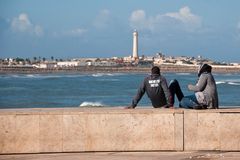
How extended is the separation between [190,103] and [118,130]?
1.18 m

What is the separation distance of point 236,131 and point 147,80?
161cm

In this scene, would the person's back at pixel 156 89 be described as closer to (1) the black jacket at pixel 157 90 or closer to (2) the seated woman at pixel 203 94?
(1) the black jacket at pixel 157 90

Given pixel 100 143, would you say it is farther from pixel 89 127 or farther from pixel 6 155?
pixel 6 155

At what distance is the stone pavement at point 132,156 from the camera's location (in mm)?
8828

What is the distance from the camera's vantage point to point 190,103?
973 centimetres

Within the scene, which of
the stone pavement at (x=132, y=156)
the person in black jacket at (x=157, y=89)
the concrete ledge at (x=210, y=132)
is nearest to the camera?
the stone pavement at (x=132, y=156)

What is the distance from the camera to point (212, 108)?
9.71 m

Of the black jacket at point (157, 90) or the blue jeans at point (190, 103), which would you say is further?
the black jacket at point (157, 90)

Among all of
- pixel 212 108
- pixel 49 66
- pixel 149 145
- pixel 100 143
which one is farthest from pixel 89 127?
pixel 49 66

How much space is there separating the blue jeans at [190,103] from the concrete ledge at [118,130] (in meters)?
0.30

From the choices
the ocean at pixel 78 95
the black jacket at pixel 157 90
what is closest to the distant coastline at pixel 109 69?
the ocean at pixel 78 95

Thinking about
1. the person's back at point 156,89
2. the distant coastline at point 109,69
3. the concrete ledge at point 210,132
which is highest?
the person's back at point 156,89

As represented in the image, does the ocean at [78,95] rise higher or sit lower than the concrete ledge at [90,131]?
lower

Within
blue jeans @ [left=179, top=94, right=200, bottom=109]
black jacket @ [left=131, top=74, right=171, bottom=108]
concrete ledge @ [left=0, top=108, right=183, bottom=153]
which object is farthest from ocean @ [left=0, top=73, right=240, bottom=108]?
concrete ledge @ [left=0, top=108, right=183, bottom=153]
